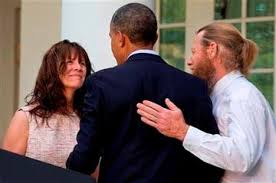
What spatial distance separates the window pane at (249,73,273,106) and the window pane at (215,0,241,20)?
58 cm

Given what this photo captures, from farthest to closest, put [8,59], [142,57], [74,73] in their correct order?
[8,59] < [74,73] < [142,57]

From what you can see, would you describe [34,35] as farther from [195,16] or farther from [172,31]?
[195,16]

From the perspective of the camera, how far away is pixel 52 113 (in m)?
3.37

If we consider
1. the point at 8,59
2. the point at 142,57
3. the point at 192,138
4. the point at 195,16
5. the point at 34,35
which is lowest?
the point at 192,138

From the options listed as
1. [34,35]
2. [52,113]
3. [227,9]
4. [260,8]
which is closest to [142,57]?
[52,113]

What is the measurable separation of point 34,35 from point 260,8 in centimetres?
196

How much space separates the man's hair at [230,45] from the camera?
9.68ft

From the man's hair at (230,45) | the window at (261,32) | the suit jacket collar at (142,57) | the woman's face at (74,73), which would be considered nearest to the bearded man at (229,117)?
the man's hair at (230,45)

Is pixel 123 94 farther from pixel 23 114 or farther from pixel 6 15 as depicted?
pixel 6 15

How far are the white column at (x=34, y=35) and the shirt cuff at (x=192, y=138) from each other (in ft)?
9.42

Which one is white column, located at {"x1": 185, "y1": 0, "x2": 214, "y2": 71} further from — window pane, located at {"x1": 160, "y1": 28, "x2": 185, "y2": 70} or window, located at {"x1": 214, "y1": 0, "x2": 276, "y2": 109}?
window, located at {"x1": 214, "y1": 0, "x2": 276, "y2": 109}

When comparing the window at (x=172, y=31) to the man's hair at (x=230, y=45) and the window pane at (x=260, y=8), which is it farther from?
the man's hair at (x=230, y=45)

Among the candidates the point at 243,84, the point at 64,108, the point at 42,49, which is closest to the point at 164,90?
the point at 243,84

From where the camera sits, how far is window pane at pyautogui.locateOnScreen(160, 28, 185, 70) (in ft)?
20.4
